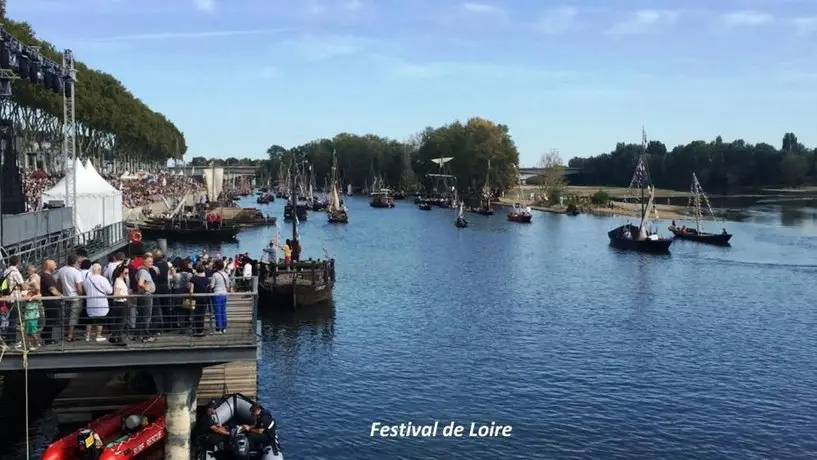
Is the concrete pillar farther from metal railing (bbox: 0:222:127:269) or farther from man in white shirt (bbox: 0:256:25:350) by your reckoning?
metal railing (bbox: 0:222:127:269)

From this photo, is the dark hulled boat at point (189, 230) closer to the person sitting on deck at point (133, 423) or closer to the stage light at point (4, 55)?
the stage light at point (4, 55)

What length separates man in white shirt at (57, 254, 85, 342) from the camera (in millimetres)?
17641

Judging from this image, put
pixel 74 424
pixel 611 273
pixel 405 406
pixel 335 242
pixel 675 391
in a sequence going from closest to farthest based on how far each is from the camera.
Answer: pixel 74 424 → pixel 405 406 → pixel 675 391 → pixel 611 273 → pixel 335 242

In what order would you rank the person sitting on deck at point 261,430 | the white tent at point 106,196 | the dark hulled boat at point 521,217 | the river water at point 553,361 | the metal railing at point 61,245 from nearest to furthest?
the person sitting on deck at point 261,430, the river water at point 553,361, the metal railing at point 61,245, the white tent at point 106,196, the dark hulled boat at point 521,217

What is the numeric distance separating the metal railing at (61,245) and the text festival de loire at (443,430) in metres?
13.1

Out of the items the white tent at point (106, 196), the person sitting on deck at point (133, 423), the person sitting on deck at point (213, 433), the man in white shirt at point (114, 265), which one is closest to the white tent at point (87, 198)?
the white tent at point (106, 196)

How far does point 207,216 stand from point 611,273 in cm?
4697

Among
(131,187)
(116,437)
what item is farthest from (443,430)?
(131,187)

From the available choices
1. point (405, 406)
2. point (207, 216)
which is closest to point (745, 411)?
point (405, 406)

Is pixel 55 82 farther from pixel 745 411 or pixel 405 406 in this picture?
pixel 745 411

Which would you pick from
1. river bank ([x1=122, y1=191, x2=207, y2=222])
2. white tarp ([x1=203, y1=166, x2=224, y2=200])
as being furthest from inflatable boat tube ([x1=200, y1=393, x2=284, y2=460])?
white tarp ([x1=203, y1=166, x2=224, y2=200])

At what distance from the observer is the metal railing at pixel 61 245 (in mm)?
32731

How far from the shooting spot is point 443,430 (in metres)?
26.5

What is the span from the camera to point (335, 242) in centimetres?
9119
